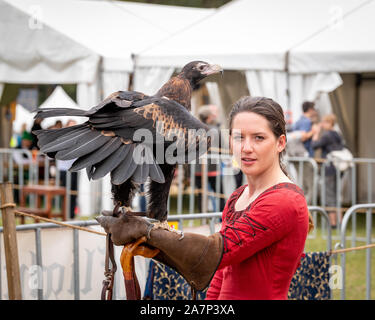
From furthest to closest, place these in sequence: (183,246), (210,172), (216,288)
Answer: (210,172)
(216,288)
(183,246)

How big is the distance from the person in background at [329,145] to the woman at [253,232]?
6.16 m

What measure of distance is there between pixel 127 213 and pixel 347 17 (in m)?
7.48

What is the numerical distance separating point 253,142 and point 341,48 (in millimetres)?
6839

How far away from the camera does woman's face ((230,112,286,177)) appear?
1687 millimetres

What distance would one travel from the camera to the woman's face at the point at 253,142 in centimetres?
169

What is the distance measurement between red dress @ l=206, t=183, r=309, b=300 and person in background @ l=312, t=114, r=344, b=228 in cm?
618

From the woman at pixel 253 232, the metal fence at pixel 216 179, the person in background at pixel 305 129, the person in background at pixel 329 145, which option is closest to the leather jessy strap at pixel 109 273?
the woman at pixel 253 232

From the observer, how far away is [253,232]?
161 centimetres

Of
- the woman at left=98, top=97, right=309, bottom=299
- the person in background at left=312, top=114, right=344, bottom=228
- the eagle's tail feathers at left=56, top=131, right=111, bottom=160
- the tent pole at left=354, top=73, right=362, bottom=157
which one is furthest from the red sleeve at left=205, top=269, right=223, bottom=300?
the tent pole at left=354, top=73, right=362, bottom=157

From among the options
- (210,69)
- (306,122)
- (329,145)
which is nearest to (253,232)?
(210,69)

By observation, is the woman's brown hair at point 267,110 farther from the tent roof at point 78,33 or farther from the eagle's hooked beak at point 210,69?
the tent roof at point 78,33

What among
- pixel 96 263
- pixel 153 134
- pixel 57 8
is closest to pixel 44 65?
pixel 57 8

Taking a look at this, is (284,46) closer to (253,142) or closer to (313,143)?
(313,143)

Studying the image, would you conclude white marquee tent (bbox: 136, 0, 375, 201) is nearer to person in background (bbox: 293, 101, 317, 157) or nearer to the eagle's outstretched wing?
person in background (bbox: 293, 101, 317, 157)
